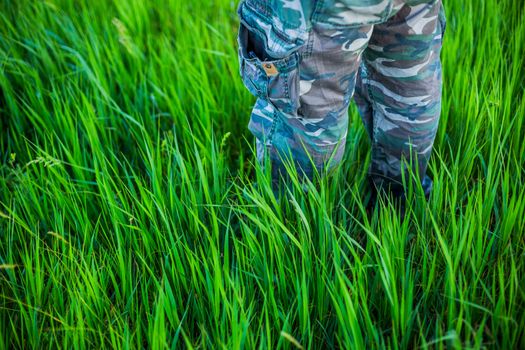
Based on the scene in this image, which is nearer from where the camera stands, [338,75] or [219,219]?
[338,75]

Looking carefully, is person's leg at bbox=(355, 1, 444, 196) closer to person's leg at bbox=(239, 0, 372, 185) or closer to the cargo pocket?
person's leg at bbox=(239, 0, 372, 185)

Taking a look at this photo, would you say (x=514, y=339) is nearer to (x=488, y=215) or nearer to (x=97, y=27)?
(x=488, y=215)

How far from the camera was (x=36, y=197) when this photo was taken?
1.20 m

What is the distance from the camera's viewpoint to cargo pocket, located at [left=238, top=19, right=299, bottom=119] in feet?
2.96

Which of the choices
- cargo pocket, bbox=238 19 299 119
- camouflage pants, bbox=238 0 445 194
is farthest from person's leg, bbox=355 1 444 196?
cargo pocket, bbox=238 19 299 119

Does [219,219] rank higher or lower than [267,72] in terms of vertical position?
lower

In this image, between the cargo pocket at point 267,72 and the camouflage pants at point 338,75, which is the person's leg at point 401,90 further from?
the cargo pocket at point 267,72

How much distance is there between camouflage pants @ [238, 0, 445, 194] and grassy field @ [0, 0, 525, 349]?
3.8 inches

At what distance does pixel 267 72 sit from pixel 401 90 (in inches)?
11.6

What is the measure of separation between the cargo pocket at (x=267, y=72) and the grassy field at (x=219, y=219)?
0.18 meters

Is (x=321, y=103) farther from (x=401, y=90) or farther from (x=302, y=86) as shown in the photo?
(x=401, y=90)

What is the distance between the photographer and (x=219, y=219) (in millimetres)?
1077

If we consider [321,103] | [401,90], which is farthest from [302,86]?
[401,90]

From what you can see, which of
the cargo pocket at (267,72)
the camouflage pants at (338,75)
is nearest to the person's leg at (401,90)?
the camouflage pants at (338,75)
